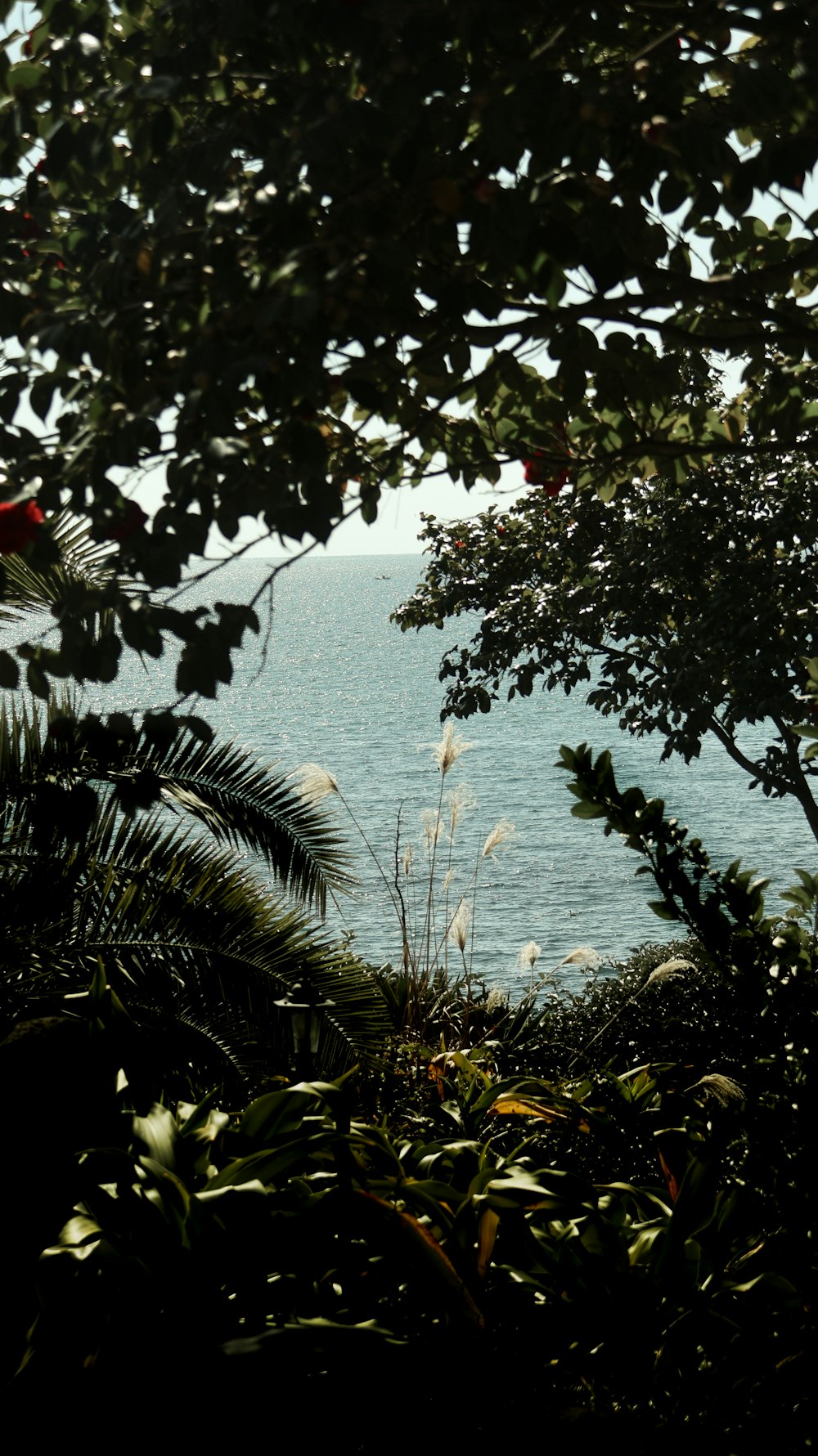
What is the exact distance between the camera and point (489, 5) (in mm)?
1812

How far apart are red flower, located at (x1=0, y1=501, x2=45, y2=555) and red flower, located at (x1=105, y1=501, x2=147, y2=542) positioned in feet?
0.50

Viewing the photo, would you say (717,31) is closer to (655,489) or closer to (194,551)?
(194,551)

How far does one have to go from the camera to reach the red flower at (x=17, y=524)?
2.01m

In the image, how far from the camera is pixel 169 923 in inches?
183

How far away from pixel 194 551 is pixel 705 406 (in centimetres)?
192

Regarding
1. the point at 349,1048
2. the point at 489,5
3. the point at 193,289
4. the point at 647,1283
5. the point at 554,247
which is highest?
the point at 489,5

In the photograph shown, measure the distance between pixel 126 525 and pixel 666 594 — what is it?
7.00m

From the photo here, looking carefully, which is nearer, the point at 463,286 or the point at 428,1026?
the point at 463,286

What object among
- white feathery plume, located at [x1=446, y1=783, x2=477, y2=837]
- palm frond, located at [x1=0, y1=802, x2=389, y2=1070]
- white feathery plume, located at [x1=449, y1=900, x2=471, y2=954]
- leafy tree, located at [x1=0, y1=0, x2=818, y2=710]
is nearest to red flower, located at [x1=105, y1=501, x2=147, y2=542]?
leafy tree, located at [x1=0, y1=0, x2=818, y2=710]

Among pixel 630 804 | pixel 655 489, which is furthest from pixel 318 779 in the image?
pixel 655 489

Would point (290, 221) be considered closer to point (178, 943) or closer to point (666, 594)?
point (178, 943)

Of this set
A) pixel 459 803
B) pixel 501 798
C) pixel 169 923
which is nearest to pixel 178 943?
pixel 169 923

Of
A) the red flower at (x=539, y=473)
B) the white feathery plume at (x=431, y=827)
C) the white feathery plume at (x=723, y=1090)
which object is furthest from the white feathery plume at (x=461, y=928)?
the red flower at (x=539, y=473)

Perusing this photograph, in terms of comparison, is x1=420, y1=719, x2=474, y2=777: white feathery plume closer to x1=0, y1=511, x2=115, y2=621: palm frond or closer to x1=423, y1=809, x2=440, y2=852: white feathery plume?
x1=423, y1=809, x2=440, y2=852: white feathery plume
